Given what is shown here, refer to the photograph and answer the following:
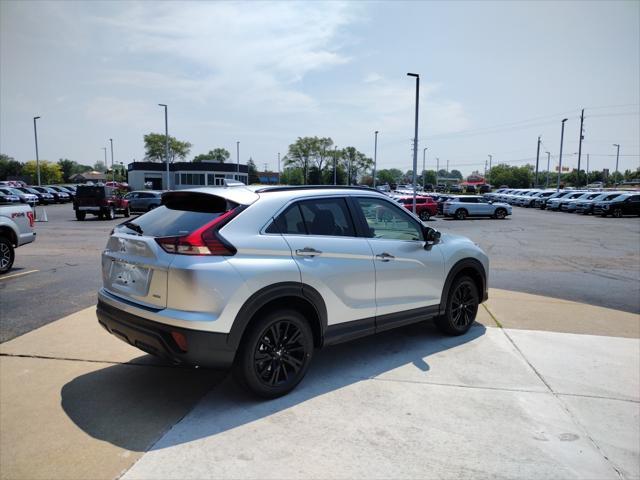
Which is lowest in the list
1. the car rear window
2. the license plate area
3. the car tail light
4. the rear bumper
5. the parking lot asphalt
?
the parking lot asphalt

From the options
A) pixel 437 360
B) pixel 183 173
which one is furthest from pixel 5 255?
pixel 183 173

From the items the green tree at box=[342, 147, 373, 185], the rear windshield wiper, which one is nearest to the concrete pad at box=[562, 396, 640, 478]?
the rear windshield wiper

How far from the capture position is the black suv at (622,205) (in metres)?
33.8

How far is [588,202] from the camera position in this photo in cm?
3631

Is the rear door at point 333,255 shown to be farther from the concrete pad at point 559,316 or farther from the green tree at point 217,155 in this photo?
the green tree at point 217,155

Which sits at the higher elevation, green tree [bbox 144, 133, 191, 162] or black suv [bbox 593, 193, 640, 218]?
green tree [bbox 144, 133, 191, 162]

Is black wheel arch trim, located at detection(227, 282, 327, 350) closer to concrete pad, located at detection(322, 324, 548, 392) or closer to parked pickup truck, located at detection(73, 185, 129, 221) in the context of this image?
concrete pad, located at detection(322, 324, 548, 392)

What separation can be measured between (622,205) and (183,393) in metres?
37.9

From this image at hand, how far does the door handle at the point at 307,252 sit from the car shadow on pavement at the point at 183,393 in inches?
46.5

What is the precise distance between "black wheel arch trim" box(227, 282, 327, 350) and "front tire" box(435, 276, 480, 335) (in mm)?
2109

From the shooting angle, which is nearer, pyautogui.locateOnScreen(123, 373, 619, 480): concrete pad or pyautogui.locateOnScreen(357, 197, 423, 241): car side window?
pyautogui.locateOnScreen(123, 373, 619, 480): concrete pad

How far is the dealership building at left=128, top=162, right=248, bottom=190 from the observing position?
70750 mm

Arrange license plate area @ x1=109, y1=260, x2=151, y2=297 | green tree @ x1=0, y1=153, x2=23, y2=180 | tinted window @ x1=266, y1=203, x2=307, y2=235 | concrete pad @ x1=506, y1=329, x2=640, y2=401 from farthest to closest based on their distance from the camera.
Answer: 1. green tree @ x1=0, y1=153, x2=23, y2=180
2. concrete pad @ x1=506, y1=329, x2=640, y2=401
3. tinted window @ x1=266, y1=203, x2=307, y2=235
4. license plate area @ x1=109, y1=260, x2=151, y2=297

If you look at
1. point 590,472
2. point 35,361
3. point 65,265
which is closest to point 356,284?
point 590,472
